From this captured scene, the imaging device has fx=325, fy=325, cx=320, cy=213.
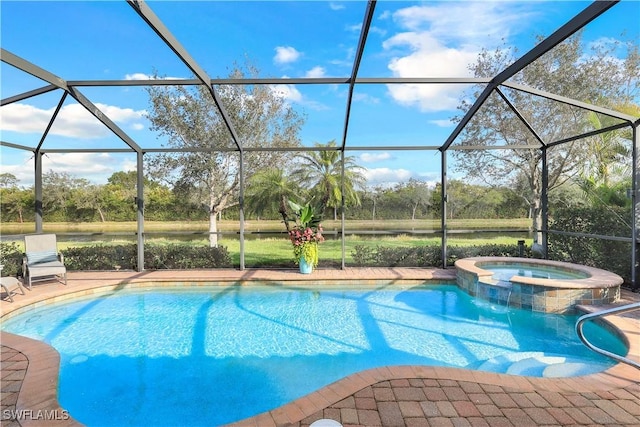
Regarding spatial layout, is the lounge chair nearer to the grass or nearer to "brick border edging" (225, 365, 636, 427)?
the grass

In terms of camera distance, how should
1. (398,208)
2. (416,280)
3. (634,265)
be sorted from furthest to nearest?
1. (398,208)
2. (416,280)
3. (634,265)

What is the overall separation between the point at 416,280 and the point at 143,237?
6.77 m

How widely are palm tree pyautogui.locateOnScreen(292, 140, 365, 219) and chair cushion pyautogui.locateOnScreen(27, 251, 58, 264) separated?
236 inches

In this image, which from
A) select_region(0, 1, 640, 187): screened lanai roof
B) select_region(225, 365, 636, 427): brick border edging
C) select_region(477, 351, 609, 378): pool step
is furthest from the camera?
select_region(0, 1, 640, 187): screened lanai roof

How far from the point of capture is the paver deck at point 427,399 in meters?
2.34

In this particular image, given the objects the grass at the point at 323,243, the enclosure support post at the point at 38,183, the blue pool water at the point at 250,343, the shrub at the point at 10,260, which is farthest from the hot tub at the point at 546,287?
the shrub at the point at 10,260

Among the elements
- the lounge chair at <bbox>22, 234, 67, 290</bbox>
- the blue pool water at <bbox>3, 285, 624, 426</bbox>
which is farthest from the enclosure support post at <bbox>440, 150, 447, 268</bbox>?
the lounge chair at <bbox>22, 234, 67, 290</bbox>

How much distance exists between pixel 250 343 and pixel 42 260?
568 centimetres

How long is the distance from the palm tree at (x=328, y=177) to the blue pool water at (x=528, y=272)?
3772 millimetres

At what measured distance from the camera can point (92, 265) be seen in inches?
325

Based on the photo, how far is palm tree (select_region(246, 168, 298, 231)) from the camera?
9055 mm


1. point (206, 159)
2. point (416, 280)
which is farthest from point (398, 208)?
point (206, 159)

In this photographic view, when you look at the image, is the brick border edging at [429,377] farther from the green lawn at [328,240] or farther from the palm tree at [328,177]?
the palm tree at [328,177]

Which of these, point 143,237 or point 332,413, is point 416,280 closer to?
point 332,413
